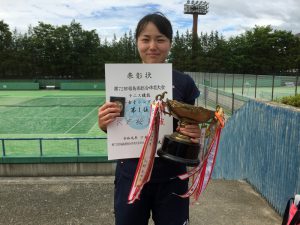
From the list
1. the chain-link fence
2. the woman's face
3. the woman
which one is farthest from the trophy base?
the chain-link fence

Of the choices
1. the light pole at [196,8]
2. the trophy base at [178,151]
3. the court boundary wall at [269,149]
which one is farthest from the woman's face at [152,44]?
the light pole at [196,8]

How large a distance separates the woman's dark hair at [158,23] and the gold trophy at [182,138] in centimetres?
38

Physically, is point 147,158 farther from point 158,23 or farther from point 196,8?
point 196,8

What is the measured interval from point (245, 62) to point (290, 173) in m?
48.7

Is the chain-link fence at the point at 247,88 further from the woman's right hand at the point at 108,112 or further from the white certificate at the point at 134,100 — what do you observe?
the woman's right hand at the point at 108,112

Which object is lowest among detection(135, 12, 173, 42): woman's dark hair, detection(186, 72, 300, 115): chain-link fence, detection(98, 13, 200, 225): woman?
detection(186, 72, 300, 115): chain-link fence

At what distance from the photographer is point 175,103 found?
1.73 meters

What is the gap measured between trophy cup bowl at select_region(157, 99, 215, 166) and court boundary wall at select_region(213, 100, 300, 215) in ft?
6.40

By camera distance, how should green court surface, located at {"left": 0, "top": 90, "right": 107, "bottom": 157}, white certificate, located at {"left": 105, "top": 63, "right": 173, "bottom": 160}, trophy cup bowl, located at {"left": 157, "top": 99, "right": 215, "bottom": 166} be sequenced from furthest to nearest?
green court surface, located at {"left": 0, "top": 90, "right": 107, "bottom": 157} → white certificate, located at {"left": 105, "top": 63, "right": 173, "bottom": 160} → trophy cup bowl, located at {"left": 157, "top": 99, "right": 215, "bottom": 166}

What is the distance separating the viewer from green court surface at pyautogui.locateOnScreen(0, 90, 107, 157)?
42.3 ft

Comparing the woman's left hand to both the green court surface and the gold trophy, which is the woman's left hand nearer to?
the gold trophy

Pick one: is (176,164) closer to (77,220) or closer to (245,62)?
(77,220)

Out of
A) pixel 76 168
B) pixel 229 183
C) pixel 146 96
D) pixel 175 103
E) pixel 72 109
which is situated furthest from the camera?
pixel 72 109

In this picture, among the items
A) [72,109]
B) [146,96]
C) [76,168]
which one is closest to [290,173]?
[146,96]
